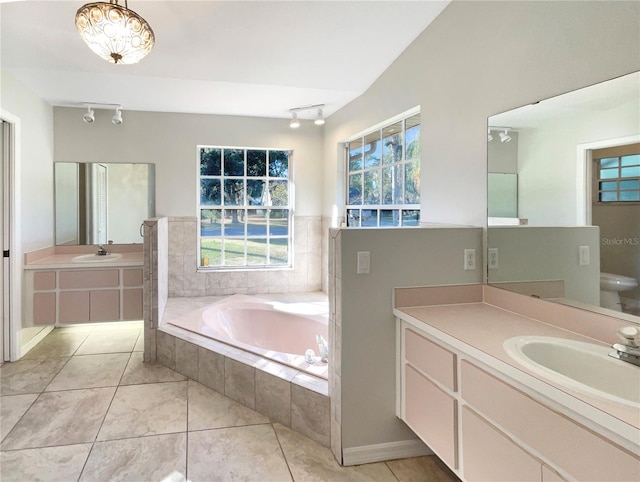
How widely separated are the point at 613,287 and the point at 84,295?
405 centimetres

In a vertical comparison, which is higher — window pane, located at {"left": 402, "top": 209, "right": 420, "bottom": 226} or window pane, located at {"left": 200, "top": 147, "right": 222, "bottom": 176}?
window pane, located at {"left": 200, "top": 147, "right": 222, "bottom": 176}

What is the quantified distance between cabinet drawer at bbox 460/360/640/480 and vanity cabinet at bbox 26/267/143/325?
3.32m

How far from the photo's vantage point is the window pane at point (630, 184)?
1.39m

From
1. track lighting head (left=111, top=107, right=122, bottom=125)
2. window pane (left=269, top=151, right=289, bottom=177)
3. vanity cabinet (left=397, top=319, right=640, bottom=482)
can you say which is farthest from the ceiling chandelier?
window pane (left=269, top=151, right=289, bottom=177)

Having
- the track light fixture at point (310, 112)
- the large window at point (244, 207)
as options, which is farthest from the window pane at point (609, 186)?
the large window at point (244, 207)

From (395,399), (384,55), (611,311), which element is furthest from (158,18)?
(611,311)

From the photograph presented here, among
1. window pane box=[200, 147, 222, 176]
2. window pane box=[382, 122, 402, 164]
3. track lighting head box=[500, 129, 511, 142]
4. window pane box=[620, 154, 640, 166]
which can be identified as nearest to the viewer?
window pane box=[620, 154, 640, 166]

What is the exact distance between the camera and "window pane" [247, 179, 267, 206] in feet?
15.3

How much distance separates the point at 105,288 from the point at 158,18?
2.49 metres

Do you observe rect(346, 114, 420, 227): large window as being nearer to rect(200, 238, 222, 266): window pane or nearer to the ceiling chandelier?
rect(200, 238, 222, 266): window pane

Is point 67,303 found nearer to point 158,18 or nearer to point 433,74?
point 158,18

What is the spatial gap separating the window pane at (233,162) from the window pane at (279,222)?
0.63 metres

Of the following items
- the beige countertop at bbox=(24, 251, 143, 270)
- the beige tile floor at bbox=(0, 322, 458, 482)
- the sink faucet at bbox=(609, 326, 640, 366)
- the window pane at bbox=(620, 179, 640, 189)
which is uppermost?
the window pane at bbox=(620, 179, 640, 189)

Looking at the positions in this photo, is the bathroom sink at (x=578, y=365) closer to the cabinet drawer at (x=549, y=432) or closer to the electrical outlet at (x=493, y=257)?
the cabinet drawer at (x=549, y=432)
